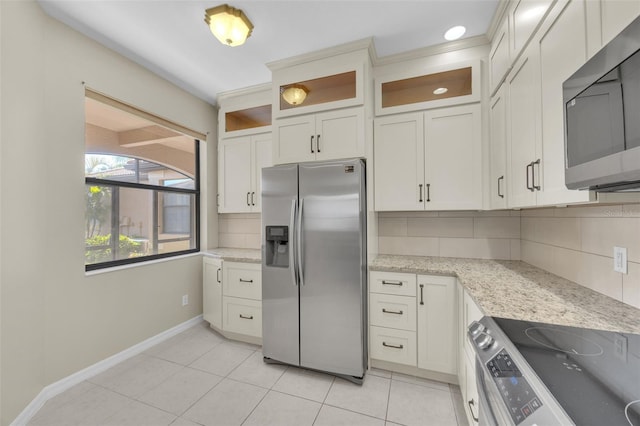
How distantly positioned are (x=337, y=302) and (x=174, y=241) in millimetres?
2065

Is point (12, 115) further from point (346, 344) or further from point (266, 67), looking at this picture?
point (346, 344)

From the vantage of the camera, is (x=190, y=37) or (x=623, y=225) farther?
(x=190, y=37)

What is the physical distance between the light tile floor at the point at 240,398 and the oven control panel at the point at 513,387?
1110 millimetres

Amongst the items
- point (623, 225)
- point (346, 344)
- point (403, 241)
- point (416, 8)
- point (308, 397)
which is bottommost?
point (308, 397)

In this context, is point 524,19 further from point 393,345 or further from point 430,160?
point 393,345

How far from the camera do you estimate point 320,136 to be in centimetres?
222

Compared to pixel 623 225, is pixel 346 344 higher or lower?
lower

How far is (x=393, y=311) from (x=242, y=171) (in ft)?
7.10

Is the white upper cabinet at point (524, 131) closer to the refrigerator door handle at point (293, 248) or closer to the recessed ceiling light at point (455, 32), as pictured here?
the recessed ceiling light at point (455, 32)

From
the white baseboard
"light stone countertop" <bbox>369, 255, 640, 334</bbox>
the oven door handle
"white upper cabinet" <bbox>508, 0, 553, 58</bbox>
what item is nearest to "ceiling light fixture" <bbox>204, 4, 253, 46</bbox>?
"white upper cabinet" <bbox>508, 0, 553, 58</bbox>

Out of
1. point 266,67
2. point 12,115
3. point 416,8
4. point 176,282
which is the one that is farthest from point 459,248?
point 12,115

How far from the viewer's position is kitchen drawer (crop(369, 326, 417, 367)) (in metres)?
1.94

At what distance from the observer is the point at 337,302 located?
1.97 meters

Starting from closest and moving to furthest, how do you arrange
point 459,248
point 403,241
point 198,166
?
point 459,248 → point 403,241 → point 198,166
